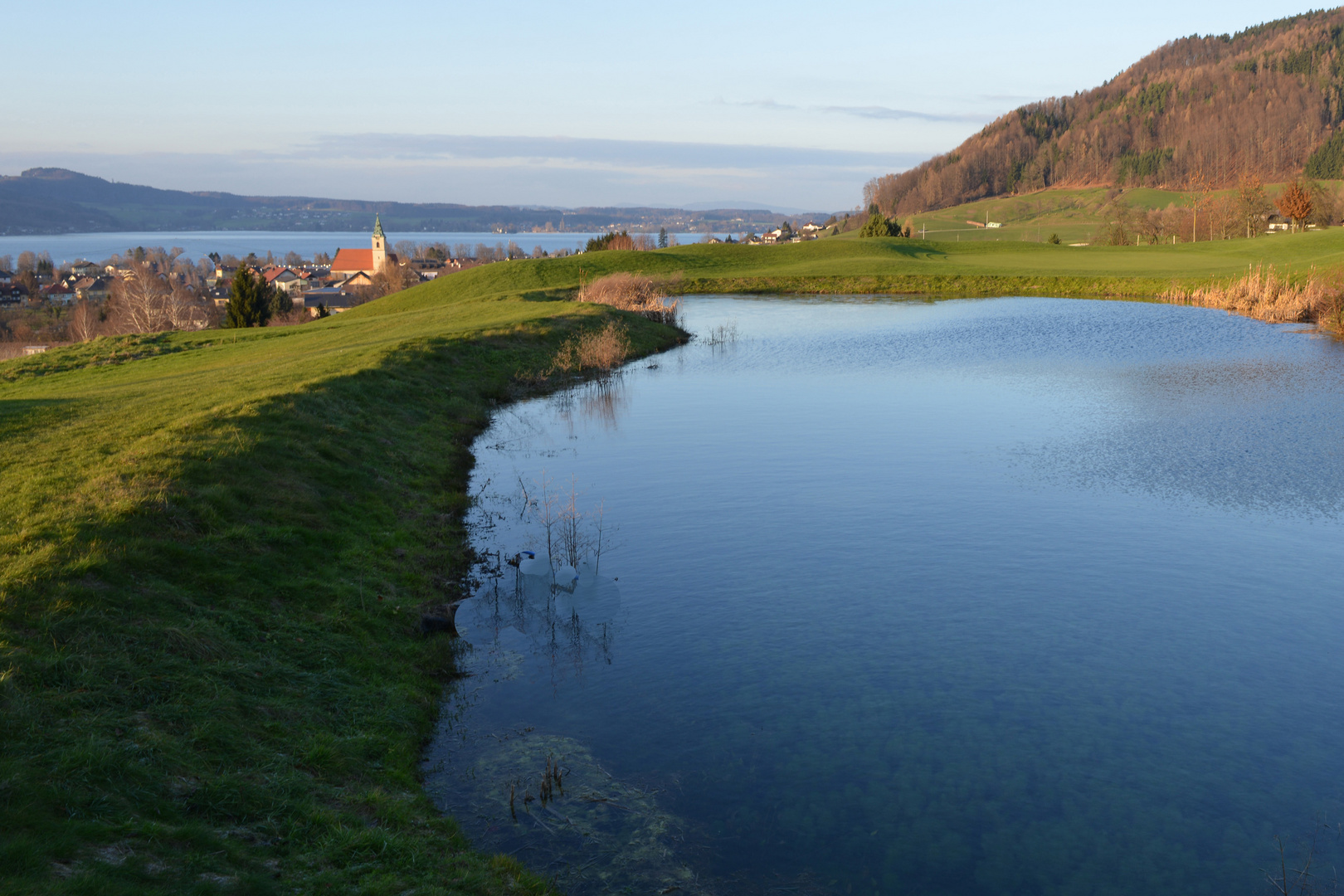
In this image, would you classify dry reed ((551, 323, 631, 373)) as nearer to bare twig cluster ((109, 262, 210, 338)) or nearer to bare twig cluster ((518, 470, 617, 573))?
bare twig cluster ((518, 470, 617, 573))

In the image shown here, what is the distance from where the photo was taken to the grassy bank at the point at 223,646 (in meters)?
6.48

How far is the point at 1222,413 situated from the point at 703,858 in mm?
21759

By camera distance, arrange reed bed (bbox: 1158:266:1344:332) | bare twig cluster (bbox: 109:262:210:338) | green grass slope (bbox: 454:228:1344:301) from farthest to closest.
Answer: bare twig cluster (bbox: 109:262:210:338) < green grass slope (bbox: 454:228:1344:301) < reed bed (bbox: 1158:266:1344:332)

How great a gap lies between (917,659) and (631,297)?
3952 centimetres

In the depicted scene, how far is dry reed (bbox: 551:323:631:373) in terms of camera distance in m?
34.5

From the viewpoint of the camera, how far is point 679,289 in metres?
59.5

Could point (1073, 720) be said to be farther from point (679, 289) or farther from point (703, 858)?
point (679, 289)

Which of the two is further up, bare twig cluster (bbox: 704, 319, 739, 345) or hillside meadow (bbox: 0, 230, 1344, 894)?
bare twig cluster (bbox: 704, 319, 739, 345)

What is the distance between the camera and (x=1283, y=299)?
44844mm

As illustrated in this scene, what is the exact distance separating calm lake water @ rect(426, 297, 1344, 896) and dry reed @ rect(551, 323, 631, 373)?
10690 millimetres

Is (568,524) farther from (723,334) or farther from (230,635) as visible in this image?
(723,334)

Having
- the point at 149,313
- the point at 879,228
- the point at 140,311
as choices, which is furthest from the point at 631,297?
the point at 879,228

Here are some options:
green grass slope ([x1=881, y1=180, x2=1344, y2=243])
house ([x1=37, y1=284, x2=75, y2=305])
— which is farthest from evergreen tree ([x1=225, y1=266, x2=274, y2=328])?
green grass slope ([x1=881, y1=180, x2=1344, y2=243])

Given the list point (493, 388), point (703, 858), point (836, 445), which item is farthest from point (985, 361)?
point (703, 858)
